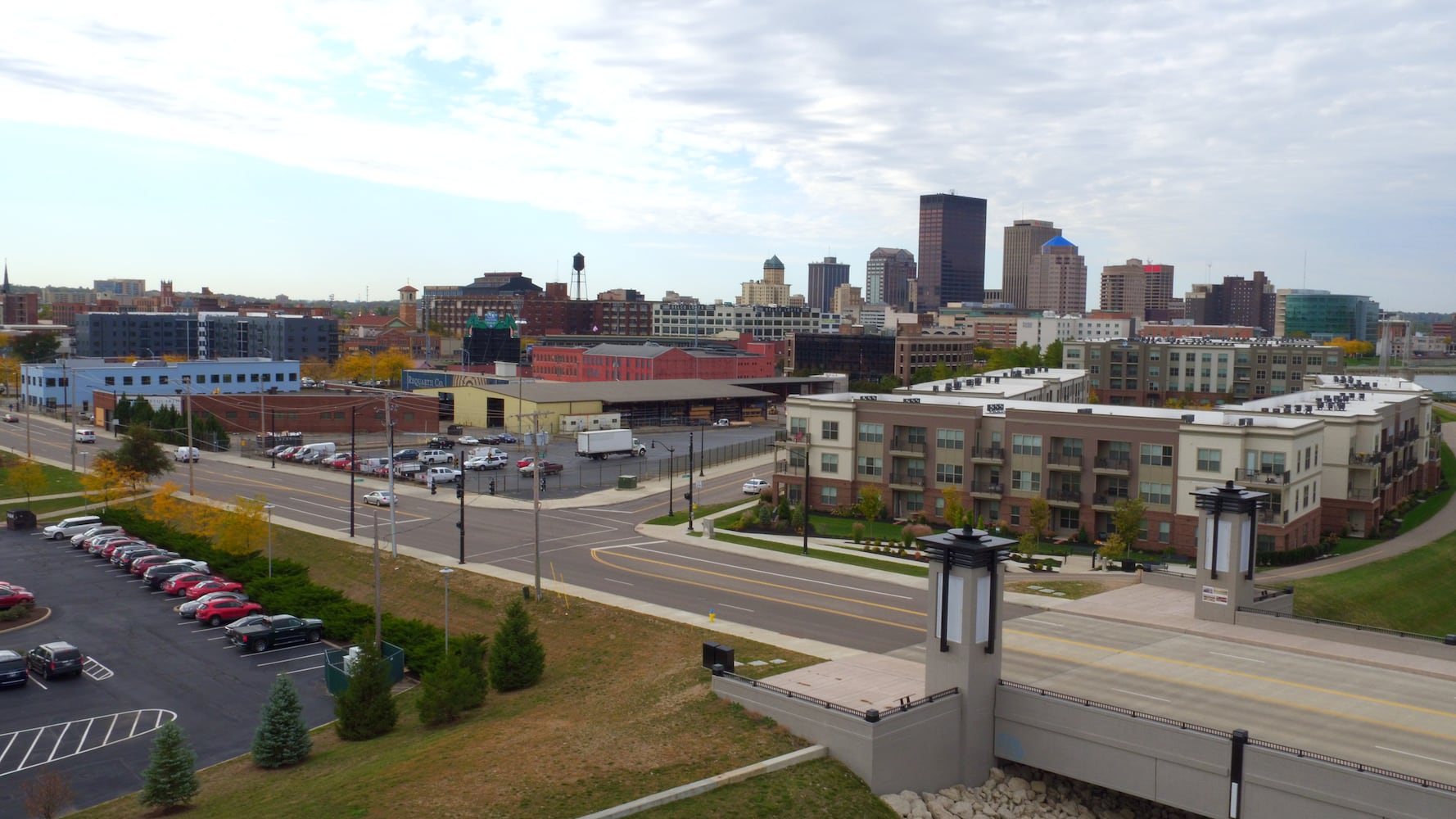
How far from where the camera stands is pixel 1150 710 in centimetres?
2675

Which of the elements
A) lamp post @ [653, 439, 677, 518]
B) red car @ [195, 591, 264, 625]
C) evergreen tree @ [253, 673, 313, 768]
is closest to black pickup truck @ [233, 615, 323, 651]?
red car @ [195, 591, 264, 625]

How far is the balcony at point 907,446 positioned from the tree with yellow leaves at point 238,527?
3516 cm

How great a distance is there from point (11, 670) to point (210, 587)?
37.7 ft

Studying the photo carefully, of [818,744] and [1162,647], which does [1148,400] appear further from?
[818,744]

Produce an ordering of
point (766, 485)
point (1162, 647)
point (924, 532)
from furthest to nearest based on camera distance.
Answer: point (766, 485)
point (924, 532)
point (1162, 647)

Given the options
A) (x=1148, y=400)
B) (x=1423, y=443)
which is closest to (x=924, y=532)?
(x=1423, y=443)

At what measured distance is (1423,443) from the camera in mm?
77750

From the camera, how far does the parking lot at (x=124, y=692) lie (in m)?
31.3

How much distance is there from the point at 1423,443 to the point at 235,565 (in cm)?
7832

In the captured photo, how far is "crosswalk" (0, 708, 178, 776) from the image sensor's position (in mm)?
31406

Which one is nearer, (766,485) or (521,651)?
(521,651)

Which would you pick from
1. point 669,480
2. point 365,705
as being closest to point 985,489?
point 669,480

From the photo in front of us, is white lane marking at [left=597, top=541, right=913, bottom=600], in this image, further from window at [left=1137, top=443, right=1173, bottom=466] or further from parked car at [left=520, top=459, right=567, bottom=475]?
parked car at [left=520, top=459, right=567, bottom=475]

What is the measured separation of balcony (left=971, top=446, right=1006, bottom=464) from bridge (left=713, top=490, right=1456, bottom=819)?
2726cm
